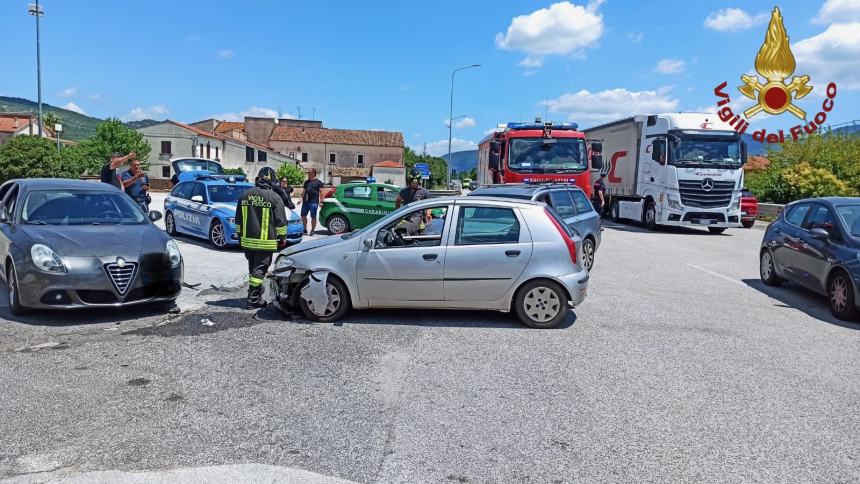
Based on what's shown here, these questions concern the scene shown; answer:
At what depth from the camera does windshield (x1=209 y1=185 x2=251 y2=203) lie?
13414 mm

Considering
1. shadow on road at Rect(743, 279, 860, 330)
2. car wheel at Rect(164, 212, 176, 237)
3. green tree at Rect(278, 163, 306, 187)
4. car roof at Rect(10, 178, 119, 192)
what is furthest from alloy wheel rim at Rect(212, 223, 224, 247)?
green tree at Rect(278, 163, 306, 187)

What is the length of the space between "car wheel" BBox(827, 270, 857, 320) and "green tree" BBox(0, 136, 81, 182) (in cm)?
4464

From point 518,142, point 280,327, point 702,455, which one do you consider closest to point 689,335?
point 702,455

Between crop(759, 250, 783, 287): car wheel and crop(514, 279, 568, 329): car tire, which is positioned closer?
crop(514, 279, 568, 329): car tire

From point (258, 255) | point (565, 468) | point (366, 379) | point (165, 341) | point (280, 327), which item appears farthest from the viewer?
point (258, 255)

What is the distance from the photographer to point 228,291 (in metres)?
8.56

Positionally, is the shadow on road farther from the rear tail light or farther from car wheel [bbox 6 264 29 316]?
car wheel [bbox 6 264 29 316]

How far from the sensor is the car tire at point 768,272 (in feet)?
32.5

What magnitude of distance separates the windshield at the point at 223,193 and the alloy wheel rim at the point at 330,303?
7.34m

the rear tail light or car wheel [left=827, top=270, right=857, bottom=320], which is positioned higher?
the rear tail light

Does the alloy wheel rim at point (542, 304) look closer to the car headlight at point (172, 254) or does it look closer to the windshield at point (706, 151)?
the car headlight at point (172, 254)

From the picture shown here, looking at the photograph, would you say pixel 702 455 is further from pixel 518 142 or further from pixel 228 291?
pixel 518 142

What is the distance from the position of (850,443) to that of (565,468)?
1.95 metres

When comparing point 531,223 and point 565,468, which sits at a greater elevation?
point 531,223
